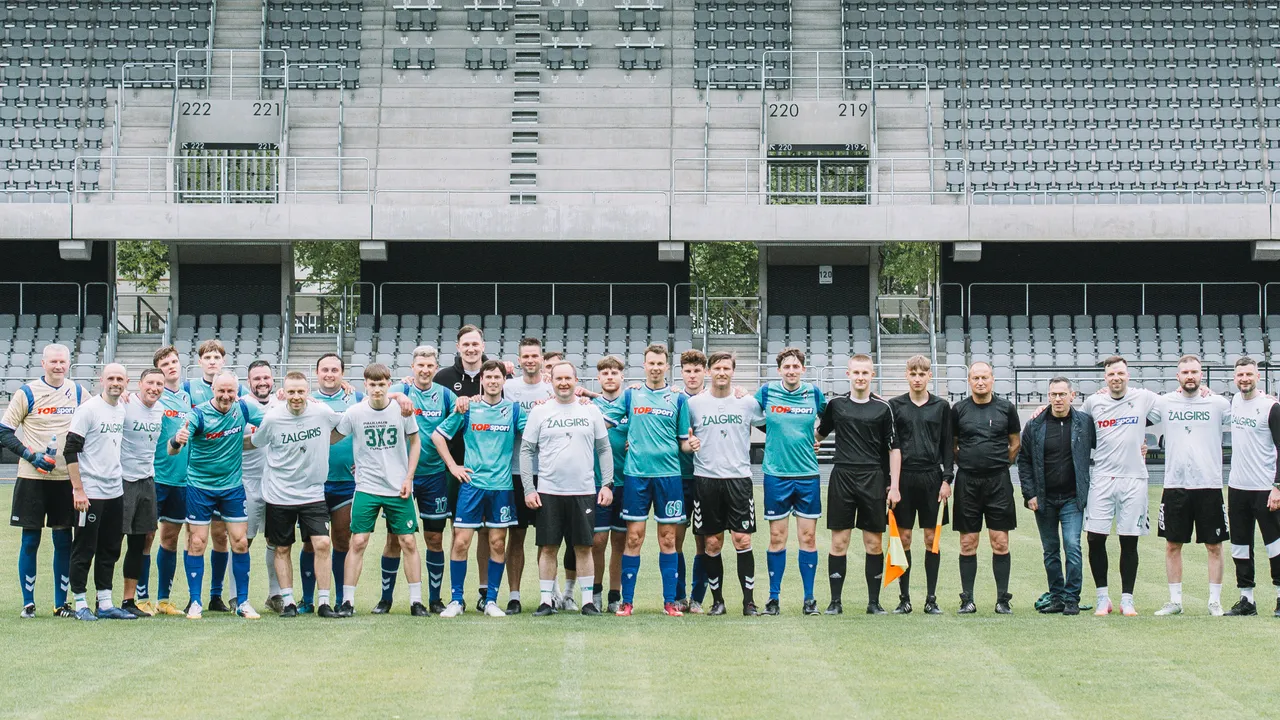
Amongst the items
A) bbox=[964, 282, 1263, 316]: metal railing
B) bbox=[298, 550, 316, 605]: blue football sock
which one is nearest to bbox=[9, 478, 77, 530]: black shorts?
bbox=[298, 550, 316, 605]: blue football sock

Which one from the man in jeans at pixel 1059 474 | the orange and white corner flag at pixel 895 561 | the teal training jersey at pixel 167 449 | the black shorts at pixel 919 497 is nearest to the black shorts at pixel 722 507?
the orange and white corner flag at pixel 895 561

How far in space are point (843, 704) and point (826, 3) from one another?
101ft

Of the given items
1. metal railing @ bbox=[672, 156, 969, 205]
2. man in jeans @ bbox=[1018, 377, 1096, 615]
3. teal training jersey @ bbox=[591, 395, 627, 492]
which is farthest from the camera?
metal railing @ bbox=[672, 156, 969, 205]

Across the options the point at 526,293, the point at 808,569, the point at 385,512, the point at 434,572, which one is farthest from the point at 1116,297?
the point at 385,512

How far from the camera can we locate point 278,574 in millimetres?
10820

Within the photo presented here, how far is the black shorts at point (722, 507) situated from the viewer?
10.9 meters

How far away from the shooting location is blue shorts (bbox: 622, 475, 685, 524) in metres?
10.9

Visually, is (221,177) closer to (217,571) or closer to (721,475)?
(217,571)

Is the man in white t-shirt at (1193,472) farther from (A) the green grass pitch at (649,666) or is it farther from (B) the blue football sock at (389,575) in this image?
(B) the blue football sock at (389,575)

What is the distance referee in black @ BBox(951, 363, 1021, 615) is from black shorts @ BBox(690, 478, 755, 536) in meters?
1.60

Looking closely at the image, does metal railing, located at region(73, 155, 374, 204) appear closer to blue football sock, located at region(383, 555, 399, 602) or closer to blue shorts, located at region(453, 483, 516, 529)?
blue football sock, located at region(383, 555, 399, 602)

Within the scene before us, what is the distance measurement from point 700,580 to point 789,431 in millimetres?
1304

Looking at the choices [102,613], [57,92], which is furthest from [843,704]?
[57,92]

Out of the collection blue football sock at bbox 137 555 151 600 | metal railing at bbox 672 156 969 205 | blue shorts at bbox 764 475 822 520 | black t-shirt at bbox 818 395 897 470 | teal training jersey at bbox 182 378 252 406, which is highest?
metal railing at bbox 672 156 969 205
